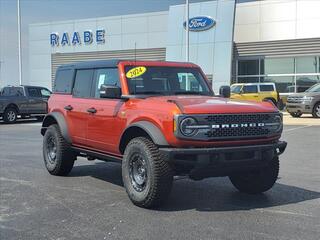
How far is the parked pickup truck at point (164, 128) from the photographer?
630 cm

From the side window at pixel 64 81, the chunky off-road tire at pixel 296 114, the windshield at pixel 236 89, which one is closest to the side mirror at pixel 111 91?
the side window at pixel 64 81

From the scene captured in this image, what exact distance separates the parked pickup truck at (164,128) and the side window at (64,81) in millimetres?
291

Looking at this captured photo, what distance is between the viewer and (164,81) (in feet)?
25.9

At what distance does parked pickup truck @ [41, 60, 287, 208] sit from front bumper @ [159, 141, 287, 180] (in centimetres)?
1

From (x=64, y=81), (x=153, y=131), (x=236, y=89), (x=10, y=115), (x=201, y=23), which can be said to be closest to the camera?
(x=153, y=131)

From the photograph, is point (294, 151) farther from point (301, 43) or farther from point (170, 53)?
point (170, 53)

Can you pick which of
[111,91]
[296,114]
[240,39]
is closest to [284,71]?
[240,39]

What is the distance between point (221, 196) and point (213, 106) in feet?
5.06

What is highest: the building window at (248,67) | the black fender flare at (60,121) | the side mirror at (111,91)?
the building window at (248,67)

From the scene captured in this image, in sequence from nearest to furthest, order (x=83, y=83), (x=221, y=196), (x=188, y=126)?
(x=188, y=126), (x=221, y=196), (x=83, y=83)

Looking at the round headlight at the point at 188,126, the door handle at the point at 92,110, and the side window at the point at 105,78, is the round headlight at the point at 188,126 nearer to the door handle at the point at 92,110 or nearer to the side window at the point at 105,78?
the side window at the point at 105,78

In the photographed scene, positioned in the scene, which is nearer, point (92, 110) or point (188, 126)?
point (188, 126)

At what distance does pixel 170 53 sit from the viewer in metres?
39.8

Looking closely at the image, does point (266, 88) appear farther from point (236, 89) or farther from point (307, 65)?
point (307, 65)
